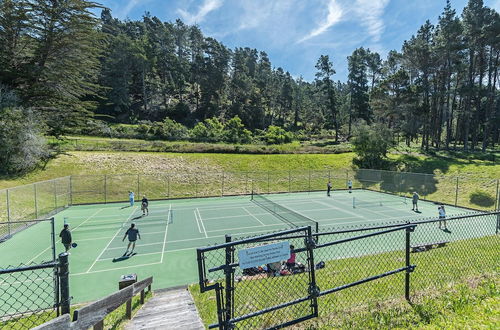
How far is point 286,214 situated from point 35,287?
49.4ft

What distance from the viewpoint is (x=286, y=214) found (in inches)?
786

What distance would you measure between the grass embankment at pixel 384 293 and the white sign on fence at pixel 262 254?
1.21 metres

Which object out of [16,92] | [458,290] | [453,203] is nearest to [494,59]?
[453,203]

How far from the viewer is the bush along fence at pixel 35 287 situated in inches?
131

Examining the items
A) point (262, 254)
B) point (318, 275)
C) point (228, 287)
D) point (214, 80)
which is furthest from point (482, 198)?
point (214, 80)

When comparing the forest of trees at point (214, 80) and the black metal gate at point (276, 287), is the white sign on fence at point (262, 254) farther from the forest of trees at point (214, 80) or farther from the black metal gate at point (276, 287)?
the forest of trees at point (214, 80)

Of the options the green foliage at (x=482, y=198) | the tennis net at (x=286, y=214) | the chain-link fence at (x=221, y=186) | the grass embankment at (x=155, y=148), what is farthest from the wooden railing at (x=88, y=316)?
the grass embankment at (x=155, y=148)

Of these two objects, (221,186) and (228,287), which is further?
(221,186)

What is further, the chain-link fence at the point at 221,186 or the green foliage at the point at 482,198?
the green foliage at the point at 482,198

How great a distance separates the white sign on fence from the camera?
10.7ft

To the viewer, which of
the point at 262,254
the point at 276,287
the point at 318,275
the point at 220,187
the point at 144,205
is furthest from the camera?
the point at 220,187

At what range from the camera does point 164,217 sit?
19625 mm

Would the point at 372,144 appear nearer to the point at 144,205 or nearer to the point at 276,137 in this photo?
the point at 276,137

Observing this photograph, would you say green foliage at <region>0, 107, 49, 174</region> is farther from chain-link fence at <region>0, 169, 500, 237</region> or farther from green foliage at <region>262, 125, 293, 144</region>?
green foliage at <region>262, 125, 293, 144</region>
